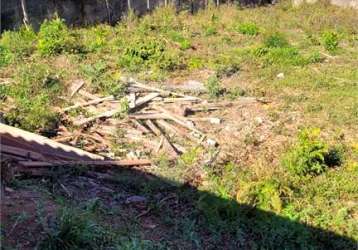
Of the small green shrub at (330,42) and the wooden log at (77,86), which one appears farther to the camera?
the small green shrub at (330,42)

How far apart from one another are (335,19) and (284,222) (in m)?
10.5

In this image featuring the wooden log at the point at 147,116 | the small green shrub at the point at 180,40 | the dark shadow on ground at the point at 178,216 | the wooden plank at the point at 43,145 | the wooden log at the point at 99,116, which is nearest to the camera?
the dark shadow on ground at the point at 178,216

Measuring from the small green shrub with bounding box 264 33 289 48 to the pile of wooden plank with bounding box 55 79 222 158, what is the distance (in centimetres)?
397

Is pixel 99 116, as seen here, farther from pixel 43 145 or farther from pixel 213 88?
pixel 213 88

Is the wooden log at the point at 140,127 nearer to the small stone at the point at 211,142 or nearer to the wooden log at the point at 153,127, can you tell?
the wooden log at the point at 153,127

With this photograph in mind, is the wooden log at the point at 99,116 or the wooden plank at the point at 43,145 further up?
the wooden plank at the point at 43,145

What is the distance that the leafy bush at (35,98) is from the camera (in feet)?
25.2

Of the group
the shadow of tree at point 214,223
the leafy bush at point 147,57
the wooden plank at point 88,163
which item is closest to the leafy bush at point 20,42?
the leafy bush at point 147,57

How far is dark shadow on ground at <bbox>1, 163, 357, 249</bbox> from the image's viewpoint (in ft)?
18.8

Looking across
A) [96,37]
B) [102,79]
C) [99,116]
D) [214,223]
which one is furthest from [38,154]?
[96,37]

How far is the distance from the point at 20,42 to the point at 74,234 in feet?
23.7

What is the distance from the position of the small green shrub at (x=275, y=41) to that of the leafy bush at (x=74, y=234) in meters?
8.25

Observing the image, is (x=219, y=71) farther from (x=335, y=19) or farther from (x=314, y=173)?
(x=335, y=19)

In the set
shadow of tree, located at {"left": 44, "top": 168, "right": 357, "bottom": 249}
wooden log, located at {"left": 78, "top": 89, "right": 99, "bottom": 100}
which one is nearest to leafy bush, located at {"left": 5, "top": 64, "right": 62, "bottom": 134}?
wooden log, located at {"left": 78, "top": 89, "right": 99, "bottom": 100}
